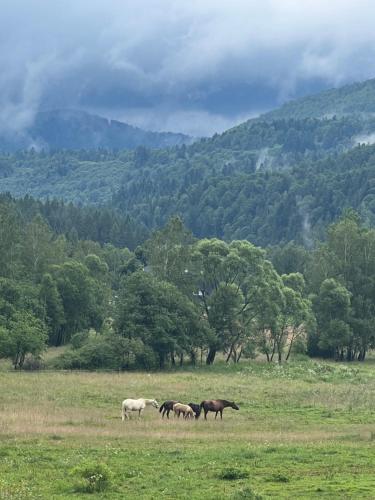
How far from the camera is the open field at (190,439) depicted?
2806 cm


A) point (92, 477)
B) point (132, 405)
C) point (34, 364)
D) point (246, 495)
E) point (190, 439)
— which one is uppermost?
point (34, 364)

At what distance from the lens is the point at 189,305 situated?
89062 mm

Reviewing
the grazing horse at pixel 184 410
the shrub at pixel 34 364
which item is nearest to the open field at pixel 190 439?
the grazing horse at pixel 184 410

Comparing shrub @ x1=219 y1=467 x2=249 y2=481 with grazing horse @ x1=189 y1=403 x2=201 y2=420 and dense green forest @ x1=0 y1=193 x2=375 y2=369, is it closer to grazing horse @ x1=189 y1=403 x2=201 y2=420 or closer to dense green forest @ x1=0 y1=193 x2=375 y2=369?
grazing horse @ x1=189 y1=403 x2=201 y2=420

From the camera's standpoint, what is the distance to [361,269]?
11294 centimetres

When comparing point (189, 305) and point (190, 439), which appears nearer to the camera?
point (190, 439)

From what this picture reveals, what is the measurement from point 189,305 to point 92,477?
61.7m

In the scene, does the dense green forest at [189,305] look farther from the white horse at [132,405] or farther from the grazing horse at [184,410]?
the grazing horse at [184,410]

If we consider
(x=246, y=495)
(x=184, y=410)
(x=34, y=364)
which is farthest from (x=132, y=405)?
(x=34, y=364)

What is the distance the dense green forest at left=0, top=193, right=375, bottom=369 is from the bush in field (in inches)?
1991

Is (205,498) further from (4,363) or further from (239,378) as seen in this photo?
(4,363)

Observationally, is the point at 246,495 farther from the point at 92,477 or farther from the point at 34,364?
the point at 34,364

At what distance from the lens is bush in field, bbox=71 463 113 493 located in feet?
89.2

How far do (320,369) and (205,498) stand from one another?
6093 cm
